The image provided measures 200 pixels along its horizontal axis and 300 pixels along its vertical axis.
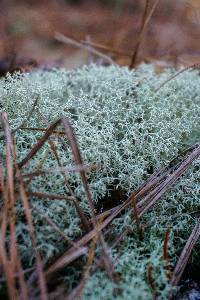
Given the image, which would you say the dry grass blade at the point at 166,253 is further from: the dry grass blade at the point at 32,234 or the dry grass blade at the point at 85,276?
the dry grass blade at the point at 32,234

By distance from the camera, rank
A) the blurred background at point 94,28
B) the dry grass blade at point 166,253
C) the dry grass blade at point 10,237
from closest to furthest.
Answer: the dry grass blade at point 10,237 < the dry grass blade at point 166,253 < the blurred background at point 94,28

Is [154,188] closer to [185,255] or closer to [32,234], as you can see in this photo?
[185,255]

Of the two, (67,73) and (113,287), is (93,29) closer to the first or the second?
(67,73)

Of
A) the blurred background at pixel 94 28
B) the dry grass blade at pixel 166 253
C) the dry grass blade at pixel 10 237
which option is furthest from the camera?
the blurred background at pixel 94 28

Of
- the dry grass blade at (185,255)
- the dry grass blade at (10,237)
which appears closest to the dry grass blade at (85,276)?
the dry grass blade at (10,237)

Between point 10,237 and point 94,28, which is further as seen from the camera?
point 94,28

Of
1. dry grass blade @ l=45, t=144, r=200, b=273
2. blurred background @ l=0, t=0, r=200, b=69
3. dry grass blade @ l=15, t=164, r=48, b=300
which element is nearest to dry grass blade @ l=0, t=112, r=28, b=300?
dry grass blade @ l=15, t=164, r=48, b=300

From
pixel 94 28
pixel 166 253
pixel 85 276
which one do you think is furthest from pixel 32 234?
pixel 94 28
